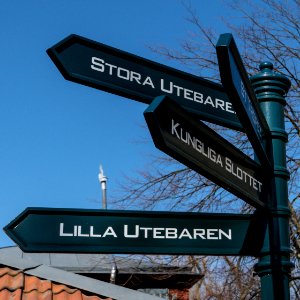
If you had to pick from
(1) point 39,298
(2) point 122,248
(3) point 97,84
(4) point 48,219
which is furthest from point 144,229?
(1) point 39,298

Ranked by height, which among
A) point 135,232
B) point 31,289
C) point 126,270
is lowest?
point 135,232

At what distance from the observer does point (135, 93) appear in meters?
3.66

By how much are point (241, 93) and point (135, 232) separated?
37.3 inches

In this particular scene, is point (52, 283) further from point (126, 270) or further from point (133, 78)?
point (126, 270)

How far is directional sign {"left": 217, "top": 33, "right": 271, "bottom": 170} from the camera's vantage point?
2851 mm

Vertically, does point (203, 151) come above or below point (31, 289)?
below

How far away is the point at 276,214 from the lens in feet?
12.1

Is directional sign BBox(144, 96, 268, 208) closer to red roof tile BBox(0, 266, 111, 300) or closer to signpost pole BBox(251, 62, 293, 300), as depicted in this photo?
signpost pole BBox(251, 62, 293, 300)

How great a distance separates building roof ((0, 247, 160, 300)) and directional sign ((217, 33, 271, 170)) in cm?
529

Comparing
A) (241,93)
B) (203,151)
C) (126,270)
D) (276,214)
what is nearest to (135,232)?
(203,151)

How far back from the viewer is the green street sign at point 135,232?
3.51m

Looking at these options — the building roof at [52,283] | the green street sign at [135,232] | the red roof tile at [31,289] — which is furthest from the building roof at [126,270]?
the green street sign at [135,232]

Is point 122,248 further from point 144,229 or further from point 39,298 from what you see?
point 39,298

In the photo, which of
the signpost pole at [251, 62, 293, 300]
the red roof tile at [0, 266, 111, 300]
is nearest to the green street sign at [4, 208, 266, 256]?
the signpost pole at [251, 62, 293, 300]
